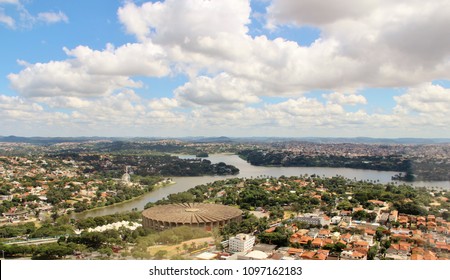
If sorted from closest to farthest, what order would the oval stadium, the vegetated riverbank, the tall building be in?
the tall building < the oval stadium < the vegetated riverbank

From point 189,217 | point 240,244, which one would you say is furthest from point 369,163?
point 240,244

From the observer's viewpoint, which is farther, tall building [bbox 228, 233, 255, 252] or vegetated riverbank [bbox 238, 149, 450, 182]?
vegetated riverbank [bbox 238, 149, 450, 182]

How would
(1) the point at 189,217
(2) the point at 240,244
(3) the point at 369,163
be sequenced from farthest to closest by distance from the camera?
1. (3) the point at 369,163
2. (1) the point at 189,217
3. (2) the point at 240,244

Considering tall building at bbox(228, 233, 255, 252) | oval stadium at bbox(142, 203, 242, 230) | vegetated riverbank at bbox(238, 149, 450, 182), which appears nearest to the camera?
tall building at bbox(228, 233, 255, 252)

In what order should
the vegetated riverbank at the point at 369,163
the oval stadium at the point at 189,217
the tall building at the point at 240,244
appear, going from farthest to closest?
the vegetated riverbank at the point at 369,163, the oval stadium at the point at 189,217, the tall building at the point at 240,244

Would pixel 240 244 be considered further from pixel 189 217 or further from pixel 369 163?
pixel 369 163

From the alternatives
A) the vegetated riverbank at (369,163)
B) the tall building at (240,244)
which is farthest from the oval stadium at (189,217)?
the vegetated riverbank at (369,163)

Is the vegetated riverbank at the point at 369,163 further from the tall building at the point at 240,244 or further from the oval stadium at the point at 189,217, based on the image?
the tall building at the point at 240,244

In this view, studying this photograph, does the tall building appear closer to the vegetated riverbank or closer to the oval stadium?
the oval stadium

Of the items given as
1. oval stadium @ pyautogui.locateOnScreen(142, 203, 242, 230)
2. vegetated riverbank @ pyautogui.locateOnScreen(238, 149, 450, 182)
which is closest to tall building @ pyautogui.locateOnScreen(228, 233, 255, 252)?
oval stadium @ pyautogui.locateOnScreen(142, 203, 242, 230)
